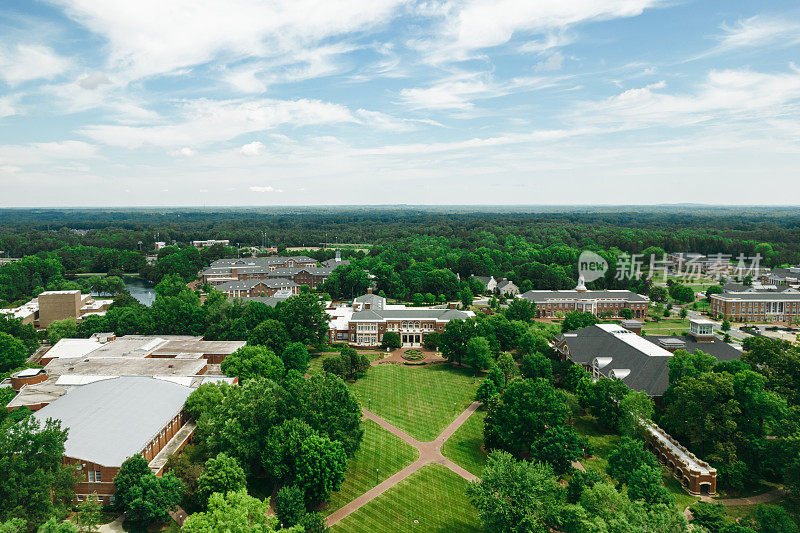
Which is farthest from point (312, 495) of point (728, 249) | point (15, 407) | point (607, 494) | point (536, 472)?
point (728, 249)

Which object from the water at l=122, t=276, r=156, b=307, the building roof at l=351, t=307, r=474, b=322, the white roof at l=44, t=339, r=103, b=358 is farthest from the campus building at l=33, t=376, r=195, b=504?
the water at l=122, t=276, r=156, b=307

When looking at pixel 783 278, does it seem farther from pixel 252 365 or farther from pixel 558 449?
pixel 252 365

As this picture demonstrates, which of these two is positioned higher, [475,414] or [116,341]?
[116,341]

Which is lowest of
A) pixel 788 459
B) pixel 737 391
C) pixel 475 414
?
pixel 475 414

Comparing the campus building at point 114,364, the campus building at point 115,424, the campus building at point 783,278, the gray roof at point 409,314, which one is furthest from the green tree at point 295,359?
the campus building at point 783,278

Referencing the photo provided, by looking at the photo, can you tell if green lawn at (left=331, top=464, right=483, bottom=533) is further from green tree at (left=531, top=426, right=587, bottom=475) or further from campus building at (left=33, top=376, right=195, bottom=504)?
campus building at (left=33, top=376, right=195, bottom=504)

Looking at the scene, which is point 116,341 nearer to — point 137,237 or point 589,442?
point 589,442
